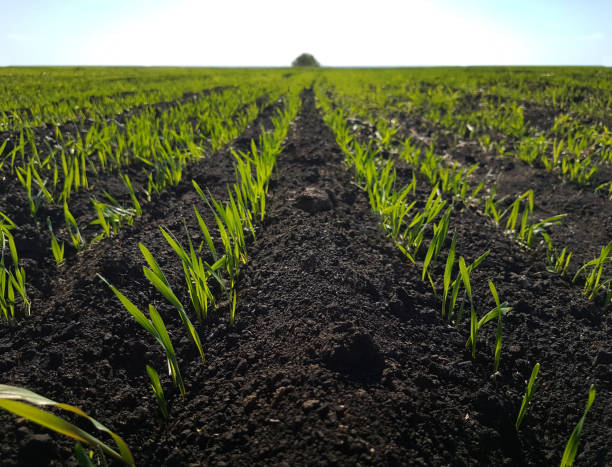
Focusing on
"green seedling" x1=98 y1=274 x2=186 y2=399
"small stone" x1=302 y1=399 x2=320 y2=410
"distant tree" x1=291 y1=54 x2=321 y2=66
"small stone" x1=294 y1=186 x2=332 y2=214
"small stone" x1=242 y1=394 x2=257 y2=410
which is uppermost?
"distant tree" x1=291 y1=54 x2=321 y2=66

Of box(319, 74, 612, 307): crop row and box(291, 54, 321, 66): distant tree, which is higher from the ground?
box(291, 54, 321, 66): distant tree

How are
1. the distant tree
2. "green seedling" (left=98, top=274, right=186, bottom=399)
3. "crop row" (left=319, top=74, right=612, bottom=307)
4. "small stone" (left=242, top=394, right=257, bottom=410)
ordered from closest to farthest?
"green seedling" (left=98, top=274, right=186, bottom=399) < "small stone" (left=242, top=394, right=257, bottom=410) < "crop row" (left=319, top=74, right=612, bottom=307) < the distant tree

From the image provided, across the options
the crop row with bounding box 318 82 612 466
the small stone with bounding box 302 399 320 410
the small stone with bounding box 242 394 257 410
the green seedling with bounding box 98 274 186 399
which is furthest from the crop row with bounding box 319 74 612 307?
the green seedling with bounding box 98 274 186 399

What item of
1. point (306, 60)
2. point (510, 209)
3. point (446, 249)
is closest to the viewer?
point (446, 249)

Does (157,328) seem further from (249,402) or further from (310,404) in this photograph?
(310,404)

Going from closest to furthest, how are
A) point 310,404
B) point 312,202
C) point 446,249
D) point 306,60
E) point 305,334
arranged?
point 310,404 → point 305,334 → point 446,249 → point 312,202 → point 306,60

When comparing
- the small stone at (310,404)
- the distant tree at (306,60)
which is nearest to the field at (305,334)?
the small stone at (310,404)

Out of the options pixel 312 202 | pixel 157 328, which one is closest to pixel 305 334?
pixel 157 328

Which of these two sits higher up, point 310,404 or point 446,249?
point 446,249

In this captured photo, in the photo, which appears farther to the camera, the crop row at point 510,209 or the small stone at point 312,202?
the small stone at point 312,202

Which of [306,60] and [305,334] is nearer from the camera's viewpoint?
[305,334]

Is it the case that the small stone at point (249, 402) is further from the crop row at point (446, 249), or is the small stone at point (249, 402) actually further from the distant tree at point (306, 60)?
the distant tree at point (306, 60)

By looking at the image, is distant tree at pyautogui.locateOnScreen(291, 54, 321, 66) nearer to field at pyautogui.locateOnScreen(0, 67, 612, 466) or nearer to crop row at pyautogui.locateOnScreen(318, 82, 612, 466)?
crop row at pyautogui.locateOnScreen(318, 82, 612, 466)

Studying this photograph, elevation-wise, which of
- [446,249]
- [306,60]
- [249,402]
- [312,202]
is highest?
[306,60]
